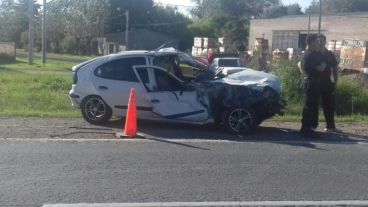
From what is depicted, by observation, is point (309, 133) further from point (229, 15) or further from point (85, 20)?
point (229, 15)

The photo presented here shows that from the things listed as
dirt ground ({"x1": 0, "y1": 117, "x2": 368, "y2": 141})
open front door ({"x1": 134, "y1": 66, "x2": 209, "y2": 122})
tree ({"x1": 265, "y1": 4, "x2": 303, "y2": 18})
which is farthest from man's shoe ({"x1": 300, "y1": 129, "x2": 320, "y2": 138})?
tree ({"x1": 265, "y1": 4, "x2": 303, "y2": 18})

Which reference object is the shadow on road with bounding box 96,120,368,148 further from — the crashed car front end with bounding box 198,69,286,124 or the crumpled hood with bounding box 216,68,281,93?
the crumpled hood with bounding box 216,68,281,93

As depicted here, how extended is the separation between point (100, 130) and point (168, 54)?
2001 mm

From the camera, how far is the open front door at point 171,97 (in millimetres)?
10789

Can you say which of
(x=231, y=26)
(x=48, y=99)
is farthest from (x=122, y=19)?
(x=48, y=99)

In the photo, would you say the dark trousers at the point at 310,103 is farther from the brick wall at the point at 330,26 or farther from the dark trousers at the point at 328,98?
the brick wall at the point at 330,26

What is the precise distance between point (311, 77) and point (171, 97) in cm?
255

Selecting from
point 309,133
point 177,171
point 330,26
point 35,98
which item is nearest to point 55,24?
point 330,26

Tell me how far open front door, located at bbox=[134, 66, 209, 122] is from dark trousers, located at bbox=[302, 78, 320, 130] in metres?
1.77

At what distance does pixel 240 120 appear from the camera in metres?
10.6

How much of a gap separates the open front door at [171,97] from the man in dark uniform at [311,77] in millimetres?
1802

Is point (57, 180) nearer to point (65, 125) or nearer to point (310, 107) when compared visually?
point (65, 125)

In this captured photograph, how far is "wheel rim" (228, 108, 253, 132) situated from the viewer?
34.7 feet

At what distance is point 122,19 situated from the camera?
9150 centimetres
